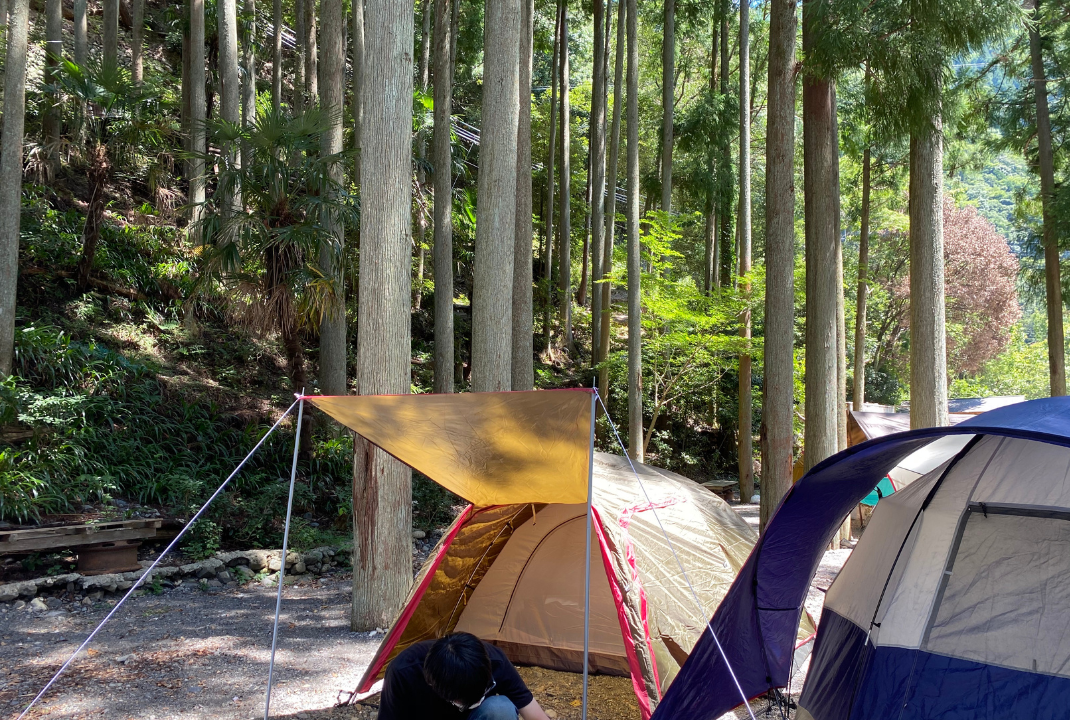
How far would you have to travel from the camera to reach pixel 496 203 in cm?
712

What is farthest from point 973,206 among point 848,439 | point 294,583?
point 294,583

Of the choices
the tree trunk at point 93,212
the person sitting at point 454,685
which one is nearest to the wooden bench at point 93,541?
the tree trunk at point 93,212

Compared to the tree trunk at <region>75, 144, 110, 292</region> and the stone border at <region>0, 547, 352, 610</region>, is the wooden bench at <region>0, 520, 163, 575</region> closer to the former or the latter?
the stone border at <region>0, 547, 352, 610</region>

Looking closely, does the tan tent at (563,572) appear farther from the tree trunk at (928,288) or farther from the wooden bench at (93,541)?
the wooden bench at (93,541)

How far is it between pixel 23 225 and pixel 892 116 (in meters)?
11.8

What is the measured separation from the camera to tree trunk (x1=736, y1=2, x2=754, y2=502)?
42.6ft

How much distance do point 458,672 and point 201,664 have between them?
11.5ft

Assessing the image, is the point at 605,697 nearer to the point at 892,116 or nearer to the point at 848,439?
the point at 892,116

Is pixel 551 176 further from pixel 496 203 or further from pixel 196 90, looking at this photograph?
pixel 496 203

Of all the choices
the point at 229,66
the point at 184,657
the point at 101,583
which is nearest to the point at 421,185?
the point at 229,66

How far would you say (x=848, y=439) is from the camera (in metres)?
12.7

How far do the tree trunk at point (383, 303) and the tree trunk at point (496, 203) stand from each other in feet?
3.86

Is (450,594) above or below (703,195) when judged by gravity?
below

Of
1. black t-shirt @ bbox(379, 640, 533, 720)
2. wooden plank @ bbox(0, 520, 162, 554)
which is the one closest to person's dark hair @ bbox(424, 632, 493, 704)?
black t-shirt @ bbox(379, 640, 533, 720)
